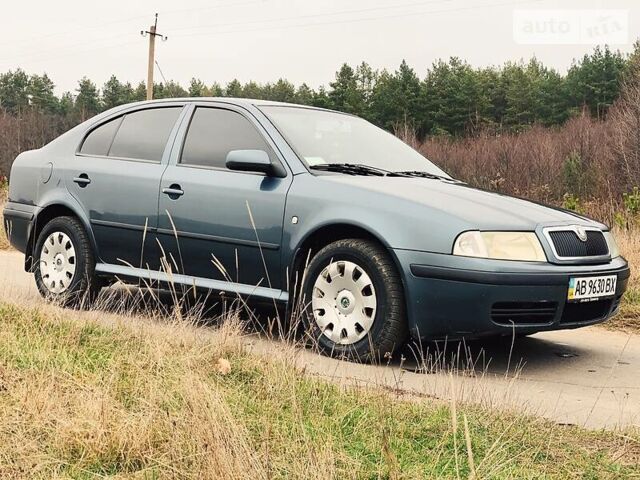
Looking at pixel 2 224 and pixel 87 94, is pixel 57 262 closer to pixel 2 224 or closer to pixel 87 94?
pixel 2 224

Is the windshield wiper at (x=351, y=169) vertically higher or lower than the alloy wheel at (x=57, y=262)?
higher

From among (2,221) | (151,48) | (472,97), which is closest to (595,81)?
(472,97)

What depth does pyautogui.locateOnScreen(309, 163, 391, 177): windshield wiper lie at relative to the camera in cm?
505

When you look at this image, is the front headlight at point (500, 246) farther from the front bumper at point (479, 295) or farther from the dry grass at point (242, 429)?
the dry grass at point (242, 429)

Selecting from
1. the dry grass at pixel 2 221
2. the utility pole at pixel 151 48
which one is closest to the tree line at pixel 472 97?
the utility pole at pixel 151 48

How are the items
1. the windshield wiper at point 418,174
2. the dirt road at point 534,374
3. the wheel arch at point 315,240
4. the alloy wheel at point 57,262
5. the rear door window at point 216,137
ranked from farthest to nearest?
1. the alloy wheel at point 57,262
2. the rear door window at point 216,137
3. the windshield wiper at point 418,174
4. the wheel arch at point 315,240
5. the dirt road at point 534,374

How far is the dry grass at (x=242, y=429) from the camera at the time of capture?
243 cm

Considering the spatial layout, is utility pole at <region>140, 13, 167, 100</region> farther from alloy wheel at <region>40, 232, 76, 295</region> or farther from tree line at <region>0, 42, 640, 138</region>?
alloy wheel at <region>40, 232, 76, 295</region>

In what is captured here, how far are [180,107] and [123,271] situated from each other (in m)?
1.25

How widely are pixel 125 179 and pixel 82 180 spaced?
1.56 ft

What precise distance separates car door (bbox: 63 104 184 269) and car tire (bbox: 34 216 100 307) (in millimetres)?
145

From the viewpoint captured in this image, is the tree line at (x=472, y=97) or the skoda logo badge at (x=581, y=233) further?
the tree line at (x=472, y=97)

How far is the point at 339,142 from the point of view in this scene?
5.41 metres

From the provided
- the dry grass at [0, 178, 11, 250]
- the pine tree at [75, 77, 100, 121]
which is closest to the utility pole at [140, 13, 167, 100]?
the dry grass at [0, 178, 11, 250]
